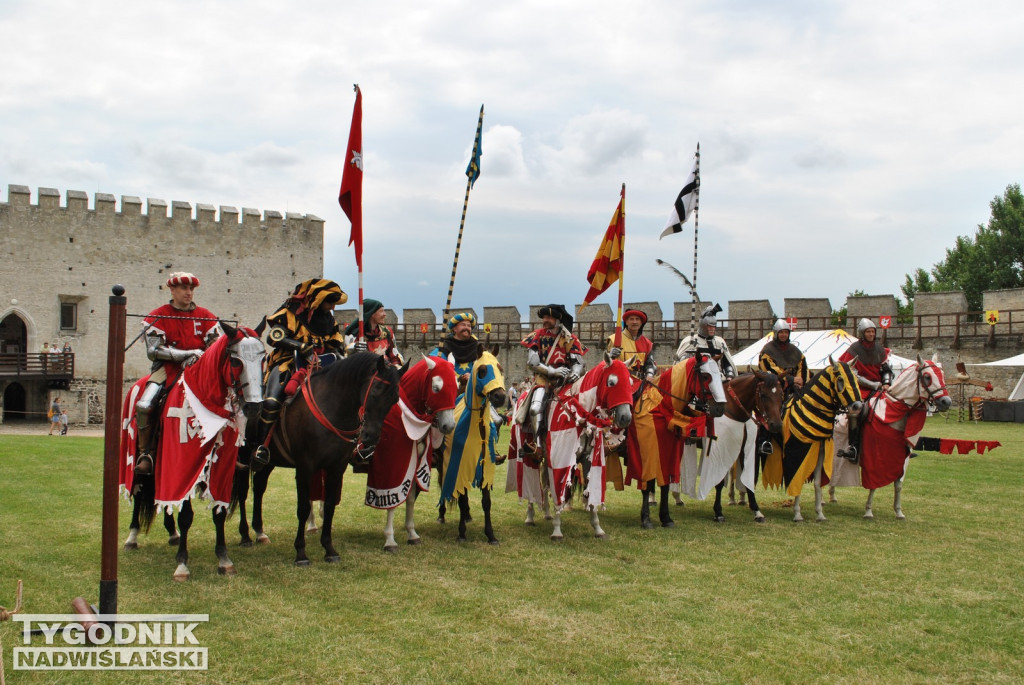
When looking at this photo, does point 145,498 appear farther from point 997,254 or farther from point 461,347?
point 997,254

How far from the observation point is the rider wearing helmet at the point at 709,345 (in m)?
8.08

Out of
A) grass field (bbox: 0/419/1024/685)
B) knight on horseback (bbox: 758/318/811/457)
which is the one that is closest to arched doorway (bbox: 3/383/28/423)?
grass field (bbox: 0/419/1024/685)

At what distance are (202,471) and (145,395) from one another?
0.77 m

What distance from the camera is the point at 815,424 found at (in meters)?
8.12

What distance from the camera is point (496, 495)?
10.2 metres

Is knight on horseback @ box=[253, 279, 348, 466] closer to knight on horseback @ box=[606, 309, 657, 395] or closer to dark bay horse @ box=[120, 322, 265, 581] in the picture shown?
dark bay horse @ box=[120, 322, 265, 581]

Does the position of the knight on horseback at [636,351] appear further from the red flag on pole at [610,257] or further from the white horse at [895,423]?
the white horse at [895,423]

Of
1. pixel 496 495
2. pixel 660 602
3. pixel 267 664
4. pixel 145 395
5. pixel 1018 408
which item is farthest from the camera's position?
pixel 1018 408

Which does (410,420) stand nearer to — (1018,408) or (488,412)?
(488,412)

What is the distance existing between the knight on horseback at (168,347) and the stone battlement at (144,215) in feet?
91.8

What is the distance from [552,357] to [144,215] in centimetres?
2857

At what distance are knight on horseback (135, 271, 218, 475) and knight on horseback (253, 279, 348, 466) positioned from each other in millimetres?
575

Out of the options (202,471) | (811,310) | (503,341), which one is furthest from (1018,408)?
(202,471)

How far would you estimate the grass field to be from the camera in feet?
Answer: 13.3
